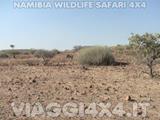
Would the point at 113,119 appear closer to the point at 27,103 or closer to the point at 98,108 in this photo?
the point at 98,108

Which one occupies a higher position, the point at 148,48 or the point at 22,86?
the point at 148,48

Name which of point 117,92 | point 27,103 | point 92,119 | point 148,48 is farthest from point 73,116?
point 148,48

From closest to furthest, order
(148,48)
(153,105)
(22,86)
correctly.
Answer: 1. (153,105)
2. (22,86)
3. (148,48)

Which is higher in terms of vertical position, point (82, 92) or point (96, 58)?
point (96, 58)

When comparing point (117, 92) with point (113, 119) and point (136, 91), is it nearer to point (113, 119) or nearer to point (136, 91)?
point (136, 91)

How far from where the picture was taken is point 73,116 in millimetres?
8133

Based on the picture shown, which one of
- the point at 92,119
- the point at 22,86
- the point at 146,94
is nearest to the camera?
the point at 92,119

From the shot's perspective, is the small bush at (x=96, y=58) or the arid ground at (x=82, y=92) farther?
the small bush at (x=96, y=58)

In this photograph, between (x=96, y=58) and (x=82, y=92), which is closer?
(x=82, y=92)

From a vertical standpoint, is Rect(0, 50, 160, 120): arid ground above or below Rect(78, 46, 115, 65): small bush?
below

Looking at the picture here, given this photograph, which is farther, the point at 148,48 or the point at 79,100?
the point at 148,48

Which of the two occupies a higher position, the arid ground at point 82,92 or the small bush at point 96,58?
the small bush at point 96,58

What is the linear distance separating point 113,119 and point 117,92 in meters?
3.15

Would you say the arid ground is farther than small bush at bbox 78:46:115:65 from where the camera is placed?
No
